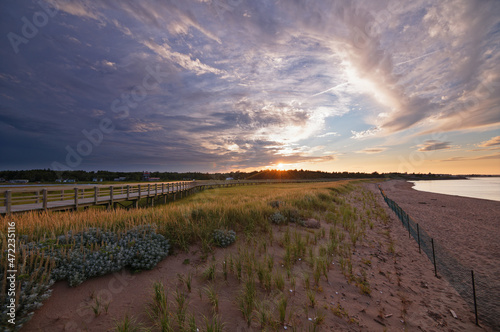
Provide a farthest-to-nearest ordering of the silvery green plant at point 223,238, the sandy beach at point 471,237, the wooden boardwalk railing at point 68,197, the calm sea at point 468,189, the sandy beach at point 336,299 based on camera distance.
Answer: the calm sea at point 468,189, the wooden boardwalk railing at point 68,197, the sandy beach at point 471,237, the silvery green plant at point 223,238, the sandy beach at point 336,299

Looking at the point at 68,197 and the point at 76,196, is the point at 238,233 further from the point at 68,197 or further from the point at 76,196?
the point at 68,197

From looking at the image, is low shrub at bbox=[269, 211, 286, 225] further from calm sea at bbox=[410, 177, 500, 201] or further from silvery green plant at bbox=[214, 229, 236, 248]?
calm sea at bbox=[410, 177, 500, 201]

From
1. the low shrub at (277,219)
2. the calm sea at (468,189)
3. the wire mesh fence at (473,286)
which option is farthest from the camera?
the calm sea at (468,189)

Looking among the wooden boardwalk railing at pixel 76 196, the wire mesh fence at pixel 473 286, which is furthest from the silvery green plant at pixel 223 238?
the wooden boardwalk railing at pixel 76 196

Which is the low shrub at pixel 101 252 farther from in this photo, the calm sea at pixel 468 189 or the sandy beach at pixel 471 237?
the calm sea at pixel 468 189

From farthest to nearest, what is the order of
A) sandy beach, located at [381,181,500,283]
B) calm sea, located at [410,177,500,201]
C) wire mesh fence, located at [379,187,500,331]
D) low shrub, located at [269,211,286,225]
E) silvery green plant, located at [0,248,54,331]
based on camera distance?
calm sea, located at [410,177,500,201]
low shrub, located at [269,211,286,225]
sandy beach, located at [381,181,500,283]
wire mesh fence, located at [379,187,500,331]
silvery green plant, located at [0,248,54,331]

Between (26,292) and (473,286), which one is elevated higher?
(26,292)

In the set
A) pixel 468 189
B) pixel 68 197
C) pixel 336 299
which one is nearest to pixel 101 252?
pixel 336 299

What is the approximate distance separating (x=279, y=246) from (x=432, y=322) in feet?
14.2

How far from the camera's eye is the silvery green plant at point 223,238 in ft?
22.3

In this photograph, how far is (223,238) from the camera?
698 centimetres

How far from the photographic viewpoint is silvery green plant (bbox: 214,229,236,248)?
6811 mm

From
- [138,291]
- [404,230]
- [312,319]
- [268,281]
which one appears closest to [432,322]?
[312,319]

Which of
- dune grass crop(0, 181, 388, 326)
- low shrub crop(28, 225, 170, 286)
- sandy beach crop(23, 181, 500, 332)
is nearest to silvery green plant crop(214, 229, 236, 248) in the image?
dune grass crop(0, 181, 388, 326)
